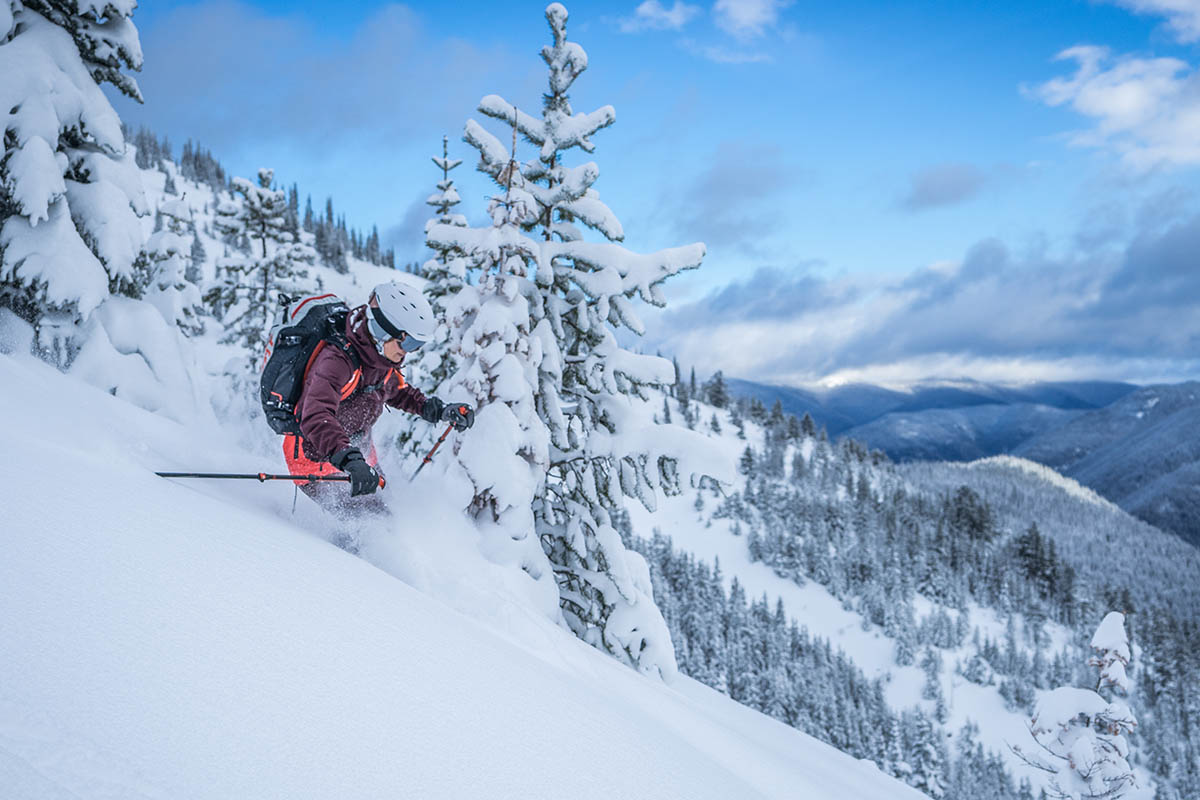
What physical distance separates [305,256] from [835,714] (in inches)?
2807

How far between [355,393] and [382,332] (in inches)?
32.3

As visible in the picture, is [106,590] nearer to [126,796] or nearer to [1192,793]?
[126,796]

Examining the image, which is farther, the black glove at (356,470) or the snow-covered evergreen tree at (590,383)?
the snow-covered evergreen tree at (590,383)

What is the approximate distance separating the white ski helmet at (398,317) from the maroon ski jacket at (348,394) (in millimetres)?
150

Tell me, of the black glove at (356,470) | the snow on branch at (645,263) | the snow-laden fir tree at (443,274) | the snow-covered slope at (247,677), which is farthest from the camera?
the snow-laden fir tree at (443,274)

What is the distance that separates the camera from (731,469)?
767 centimetres

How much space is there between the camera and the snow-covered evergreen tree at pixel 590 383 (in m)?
8.63

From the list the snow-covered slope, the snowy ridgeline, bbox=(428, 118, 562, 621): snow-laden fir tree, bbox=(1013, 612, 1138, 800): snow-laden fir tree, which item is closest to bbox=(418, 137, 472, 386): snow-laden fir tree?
bbox=(428, 118, 562, 621): snow-laden fir tree

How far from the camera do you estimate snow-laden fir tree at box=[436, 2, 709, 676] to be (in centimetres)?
862

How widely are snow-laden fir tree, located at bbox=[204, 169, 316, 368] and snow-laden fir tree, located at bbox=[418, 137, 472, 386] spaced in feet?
16.6

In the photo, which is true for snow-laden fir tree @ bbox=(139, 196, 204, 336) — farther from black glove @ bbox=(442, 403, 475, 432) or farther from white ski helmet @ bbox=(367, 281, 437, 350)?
white ski helmet @ bbox=(367, 281, 437, 350)

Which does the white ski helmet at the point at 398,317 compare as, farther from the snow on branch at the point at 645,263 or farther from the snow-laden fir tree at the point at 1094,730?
the snow-laden fir tree at the point at 1094,730

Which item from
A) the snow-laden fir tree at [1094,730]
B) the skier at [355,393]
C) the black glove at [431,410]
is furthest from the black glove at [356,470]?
the snow-laden fir tree at [1094,730]

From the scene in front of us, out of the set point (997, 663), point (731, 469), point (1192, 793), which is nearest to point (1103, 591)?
point (997, 663)
